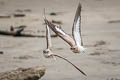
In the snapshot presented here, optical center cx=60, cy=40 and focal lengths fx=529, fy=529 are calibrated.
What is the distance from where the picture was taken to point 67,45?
415 inches

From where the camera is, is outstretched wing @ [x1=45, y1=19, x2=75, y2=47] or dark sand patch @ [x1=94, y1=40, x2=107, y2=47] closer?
outstretched wing @ [x1=45, y1=19, x2=75, y2=47]

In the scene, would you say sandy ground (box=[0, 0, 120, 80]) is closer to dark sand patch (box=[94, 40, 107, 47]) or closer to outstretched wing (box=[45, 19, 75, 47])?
dark sand patch (box=[94, 40, 107, 47])

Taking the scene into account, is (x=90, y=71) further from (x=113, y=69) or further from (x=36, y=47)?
(x=36, y=47)

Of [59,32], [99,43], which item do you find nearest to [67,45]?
[99,43]

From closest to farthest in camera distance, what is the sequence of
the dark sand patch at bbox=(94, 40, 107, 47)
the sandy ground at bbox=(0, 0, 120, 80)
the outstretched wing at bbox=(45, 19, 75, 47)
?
the outstretched wing at bbox=(45, 19, 75, 47) < the sandy ground at bbox=(0, 0, 120, 80) < the dark sand patch at bbox=(94, 40, 107, 47)

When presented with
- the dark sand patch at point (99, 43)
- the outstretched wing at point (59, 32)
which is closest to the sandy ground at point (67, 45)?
the dark sand patch at point (99, 43)

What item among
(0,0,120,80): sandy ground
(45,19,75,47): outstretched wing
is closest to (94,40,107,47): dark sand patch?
(0,0,120,80): sandy ground

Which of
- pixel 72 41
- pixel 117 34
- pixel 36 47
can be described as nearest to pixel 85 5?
pixel 117 34

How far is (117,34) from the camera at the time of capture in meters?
11.5

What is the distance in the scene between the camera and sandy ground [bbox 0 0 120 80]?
843 centimetres

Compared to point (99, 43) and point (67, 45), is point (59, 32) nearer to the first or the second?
point (67, 45)

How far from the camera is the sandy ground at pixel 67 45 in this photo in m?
8.43

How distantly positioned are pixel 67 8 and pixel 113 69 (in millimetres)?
8168

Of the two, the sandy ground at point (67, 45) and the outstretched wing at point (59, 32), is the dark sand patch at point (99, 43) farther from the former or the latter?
the outstretched wing at point (59, 32)
